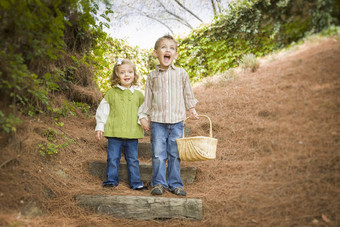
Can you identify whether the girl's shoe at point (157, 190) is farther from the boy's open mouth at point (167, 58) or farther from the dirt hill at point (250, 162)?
the boy's open mouth at point (167, 58)

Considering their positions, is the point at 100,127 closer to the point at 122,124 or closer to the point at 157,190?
the point at 122,124

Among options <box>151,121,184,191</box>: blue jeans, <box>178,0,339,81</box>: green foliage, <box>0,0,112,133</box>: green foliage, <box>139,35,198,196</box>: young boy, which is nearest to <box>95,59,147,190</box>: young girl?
<box>139,35,198,196</box>: young boy

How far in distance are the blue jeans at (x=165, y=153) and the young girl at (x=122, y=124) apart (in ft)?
0.85

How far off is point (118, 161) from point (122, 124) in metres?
0.42

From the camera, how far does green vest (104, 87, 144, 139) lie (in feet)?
9.83

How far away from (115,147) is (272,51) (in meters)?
3.76

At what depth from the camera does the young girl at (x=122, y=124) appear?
296 centimetres

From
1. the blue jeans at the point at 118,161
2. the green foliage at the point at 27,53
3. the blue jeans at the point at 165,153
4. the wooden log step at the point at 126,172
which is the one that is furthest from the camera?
the wooden log step at the point at 126,172

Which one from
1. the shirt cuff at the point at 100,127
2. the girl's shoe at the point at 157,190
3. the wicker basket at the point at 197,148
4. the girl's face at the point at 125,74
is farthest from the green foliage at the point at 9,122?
the wicker basket at the point at 197,148

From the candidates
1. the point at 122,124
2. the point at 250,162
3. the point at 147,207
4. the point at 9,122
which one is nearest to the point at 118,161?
the point at 122,124

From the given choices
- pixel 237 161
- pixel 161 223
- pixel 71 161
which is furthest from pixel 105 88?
pixel 161 223

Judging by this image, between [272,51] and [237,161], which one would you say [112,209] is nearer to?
[237,161]

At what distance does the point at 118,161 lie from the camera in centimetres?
303

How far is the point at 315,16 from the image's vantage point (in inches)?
137
